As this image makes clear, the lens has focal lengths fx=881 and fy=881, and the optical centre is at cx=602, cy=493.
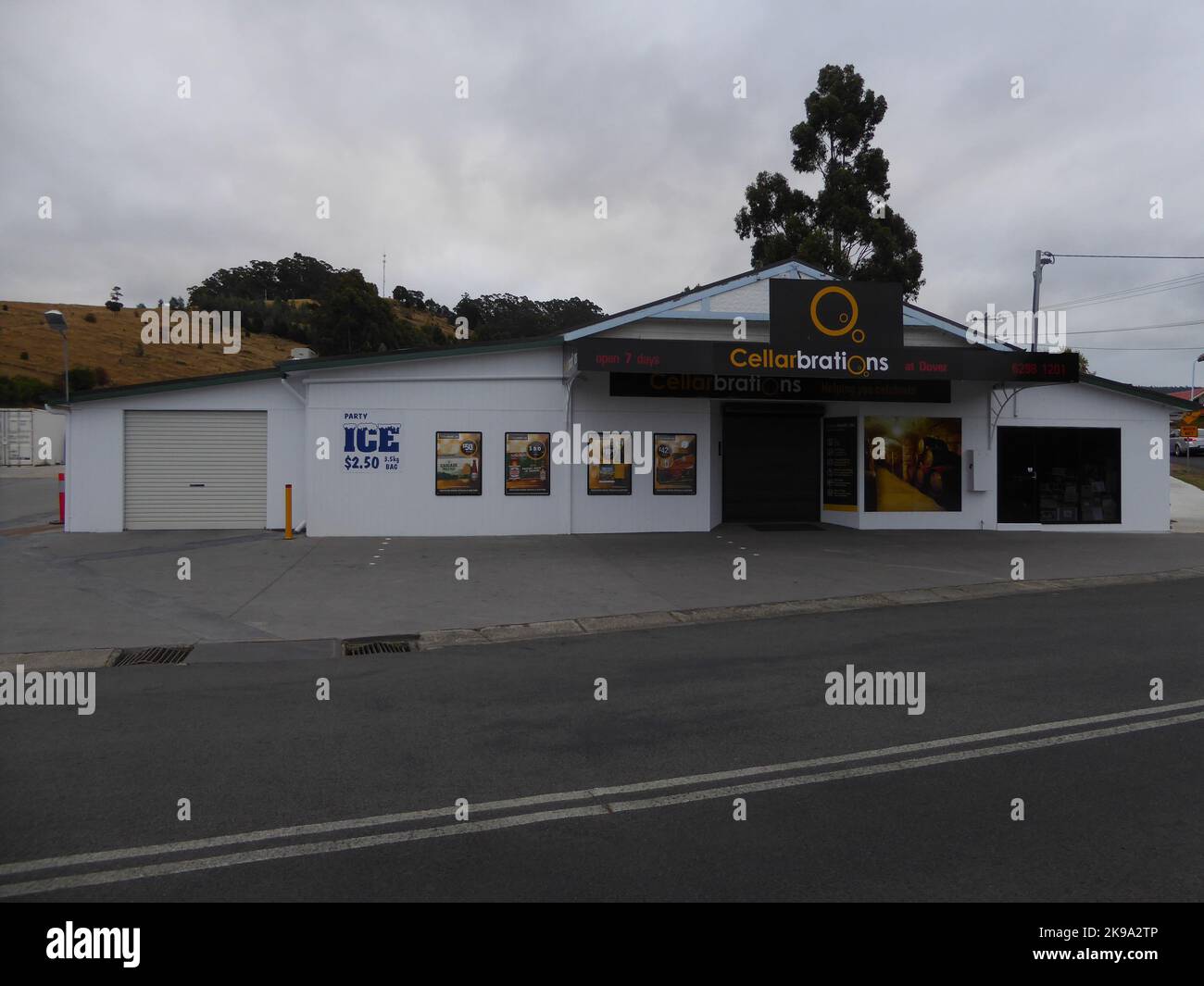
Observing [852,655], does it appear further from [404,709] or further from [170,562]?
[170,562]

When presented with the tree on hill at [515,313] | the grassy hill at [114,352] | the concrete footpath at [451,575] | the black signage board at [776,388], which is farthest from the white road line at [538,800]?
the tree on hill at [515,313]

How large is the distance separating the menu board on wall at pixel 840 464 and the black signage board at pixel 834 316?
3.52 meters

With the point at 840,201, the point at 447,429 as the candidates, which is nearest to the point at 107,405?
the point at 447,429

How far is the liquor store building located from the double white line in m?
11.3

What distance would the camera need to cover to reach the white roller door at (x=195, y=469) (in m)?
18.7

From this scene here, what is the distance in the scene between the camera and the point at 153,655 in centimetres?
866

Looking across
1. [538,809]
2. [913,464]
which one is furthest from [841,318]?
[538,809]

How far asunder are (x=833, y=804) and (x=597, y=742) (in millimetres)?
1692

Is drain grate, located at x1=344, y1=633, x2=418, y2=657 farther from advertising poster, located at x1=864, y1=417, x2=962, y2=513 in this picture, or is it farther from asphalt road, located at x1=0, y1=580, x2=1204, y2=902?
advertising poster, located at x1=864, y1=417, x2=962, y2=513

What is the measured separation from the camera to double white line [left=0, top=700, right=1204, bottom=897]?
13.3 feet

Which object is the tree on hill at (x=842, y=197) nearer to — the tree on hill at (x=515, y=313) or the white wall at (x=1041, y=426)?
the white wall at (x=1041, y=426)

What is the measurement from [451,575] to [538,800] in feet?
28.7

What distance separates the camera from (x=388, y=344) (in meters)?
60.2

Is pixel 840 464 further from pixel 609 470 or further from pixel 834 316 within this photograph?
pixel 609 470
